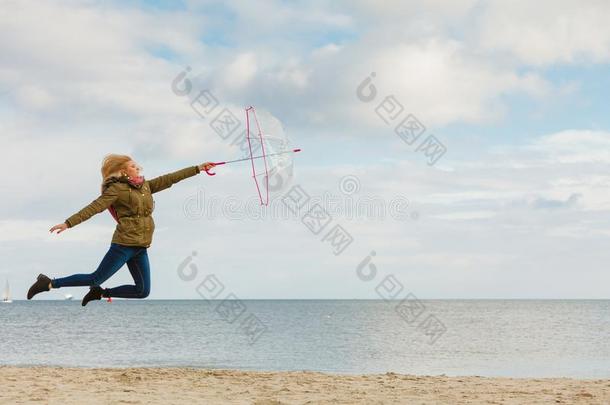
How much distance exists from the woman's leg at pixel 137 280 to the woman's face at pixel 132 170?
965mm

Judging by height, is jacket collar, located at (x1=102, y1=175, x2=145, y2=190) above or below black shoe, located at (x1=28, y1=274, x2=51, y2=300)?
above

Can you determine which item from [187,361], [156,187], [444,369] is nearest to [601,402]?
[156,187]

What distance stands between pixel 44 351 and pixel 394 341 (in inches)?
959

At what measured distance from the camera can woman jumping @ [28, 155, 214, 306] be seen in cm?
848

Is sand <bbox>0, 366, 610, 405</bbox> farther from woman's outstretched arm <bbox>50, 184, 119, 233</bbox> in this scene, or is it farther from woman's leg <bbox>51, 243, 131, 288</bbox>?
woman's outstretched arm <bbox>50, 184, 119, 233</bbox>

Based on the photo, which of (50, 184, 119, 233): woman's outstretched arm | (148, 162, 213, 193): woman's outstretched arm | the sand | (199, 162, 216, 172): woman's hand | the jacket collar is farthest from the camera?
the sand

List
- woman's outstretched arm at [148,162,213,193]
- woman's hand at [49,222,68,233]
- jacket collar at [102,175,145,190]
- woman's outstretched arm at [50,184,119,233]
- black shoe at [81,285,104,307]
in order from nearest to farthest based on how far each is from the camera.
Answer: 1. woman's hand at [49,222,68,233]
2. woman's outstretched arm at [50,184,119,233]
3. jacket collar at [102,175,145,190]
4. black shoe at [81,285,104,307]
5. woman's outstretched arm at [148,162,213,193]

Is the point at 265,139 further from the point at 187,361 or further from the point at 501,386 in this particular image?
the point at 187,361

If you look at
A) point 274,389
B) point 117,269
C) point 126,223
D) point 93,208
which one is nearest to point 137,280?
point 117,269

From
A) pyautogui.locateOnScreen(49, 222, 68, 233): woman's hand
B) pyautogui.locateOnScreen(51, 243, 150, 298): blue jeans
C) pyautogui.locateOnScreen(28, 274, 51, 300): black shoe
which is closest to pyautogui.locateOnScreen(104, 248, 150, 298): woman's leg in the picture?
pyautogui.locateOnScreen(51, 243, 150, 298): blue jeans

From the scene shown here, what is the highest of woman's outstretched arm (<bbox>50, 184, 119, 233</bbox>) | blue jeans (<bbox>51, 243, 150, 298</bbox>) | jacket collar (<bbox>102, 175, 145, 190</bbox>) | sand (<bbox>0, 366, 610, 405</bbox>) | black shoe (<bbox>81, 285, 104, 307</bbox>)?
jacket collar (<bbox>102, 175, 145, 190</bbox>)

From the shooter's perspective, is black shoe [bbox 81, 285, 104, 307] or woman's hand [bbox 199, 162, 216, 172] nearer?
woman's hand [bbox 199, 162, 216, 172]

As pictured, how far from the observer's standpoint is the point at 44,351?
4228 cm

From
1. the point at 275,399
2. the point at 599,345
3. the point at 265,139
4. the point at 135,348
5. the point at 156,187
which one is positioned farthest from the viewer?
the point at 599,345
